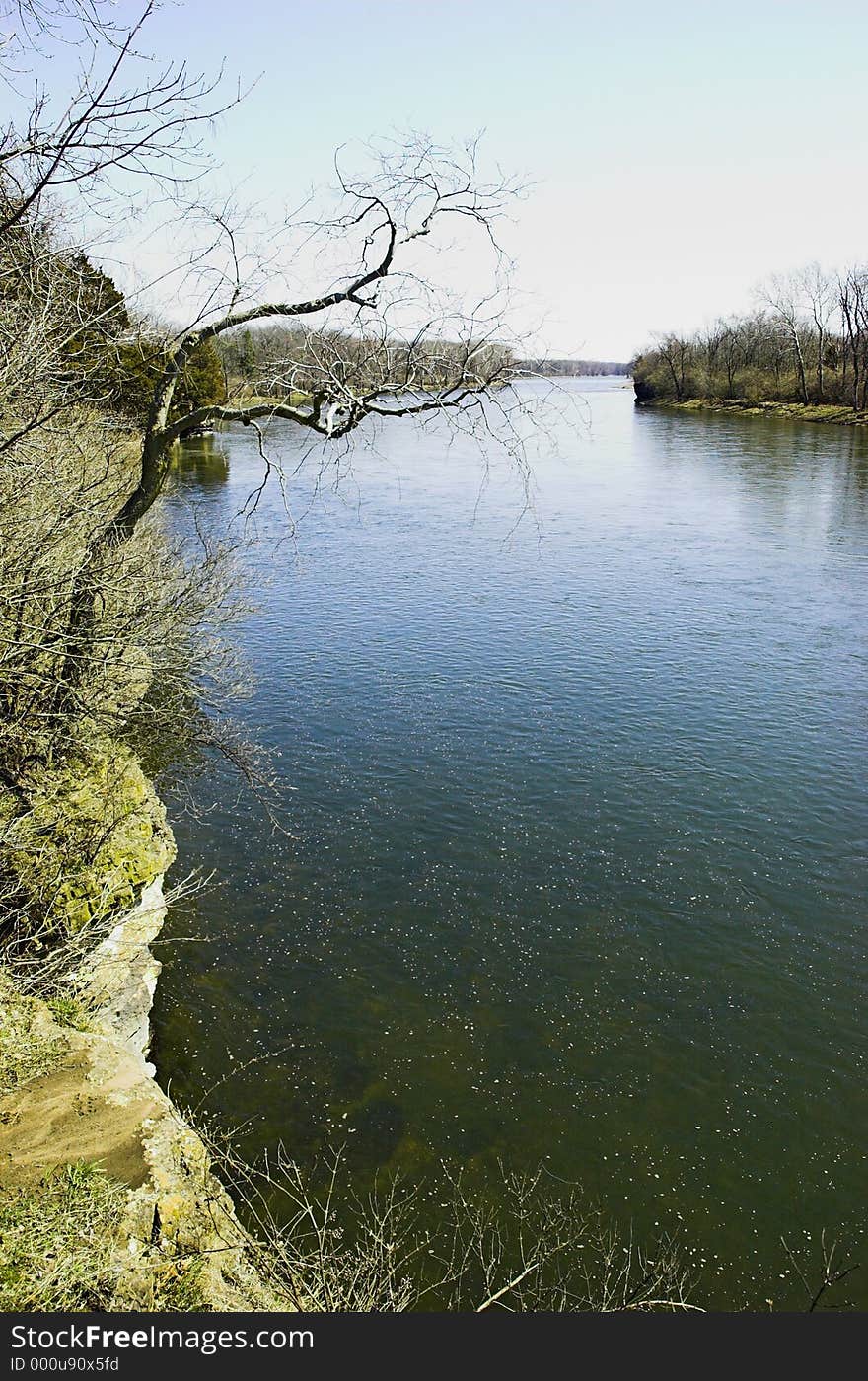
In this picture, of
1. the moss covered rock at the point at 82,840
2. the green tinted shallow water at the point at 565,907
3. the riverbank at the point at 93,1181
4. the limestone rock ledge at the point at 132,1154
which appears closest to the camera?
the riverbank at the point at 93,1181

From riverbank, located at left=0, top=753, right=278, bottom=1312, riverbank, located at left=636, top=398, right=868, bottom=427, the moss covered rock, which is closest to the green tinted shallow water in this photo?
Result: the moss covered rock

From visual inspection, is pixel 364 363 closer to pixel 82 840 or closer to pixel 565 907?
pixel 82 840

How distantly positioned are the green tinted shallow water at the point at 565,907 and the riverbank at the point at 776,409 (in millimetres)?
43175

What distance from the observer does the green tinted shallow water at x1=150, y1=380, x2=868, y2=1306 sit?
24.2 ft

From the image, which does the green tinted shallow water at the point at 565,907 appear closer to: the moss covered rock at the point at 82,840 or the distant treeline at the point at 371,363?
the moss covered rock at the point at 82,840

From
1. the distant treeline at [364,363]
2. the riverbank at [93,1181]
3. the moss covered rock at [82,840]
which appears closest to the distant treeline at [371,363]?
the distant treeline at [364,363]

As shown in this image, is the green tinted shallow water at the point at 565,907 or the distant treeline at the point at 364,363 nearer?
the green tinted shallow water at the point at 565,907

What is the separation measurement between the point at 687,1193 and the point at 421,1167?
2.09 metres

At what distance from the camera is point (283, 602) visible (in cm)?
2141

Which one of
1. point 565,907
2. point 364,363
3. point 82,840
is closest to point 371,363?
point 364,363

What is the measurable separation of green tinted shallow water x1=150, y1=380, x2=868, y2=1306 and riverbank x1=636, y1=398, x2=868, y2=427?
142ft

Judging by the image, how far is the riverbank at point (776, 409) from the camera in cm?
5825

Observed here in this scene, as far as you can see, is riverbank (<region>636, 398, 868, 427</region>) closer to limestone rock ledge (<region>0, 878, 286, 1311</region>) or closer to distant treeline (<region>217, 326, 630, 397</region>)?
distant treeline (<region>217, 326, 630, 397</region>)

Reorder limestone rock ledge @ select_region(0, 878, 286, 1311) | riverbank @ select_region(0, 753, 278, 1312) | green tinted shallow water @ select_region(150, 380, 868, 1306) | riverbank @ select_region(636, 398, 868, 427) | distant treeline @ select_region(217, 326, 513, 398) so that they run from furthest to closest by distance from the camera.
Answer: riverbank @ select_region(636, 398, 868, 427) < distant treeline @ select_region(217, 326, 513, 398) < green tinted shallow water @ select_region(150, 380, 868, 1306) < limestone rock ledge @ select_region(0, 878, 286, 1311) < riverbank @ select_region(0, 753, 278, 1312)
